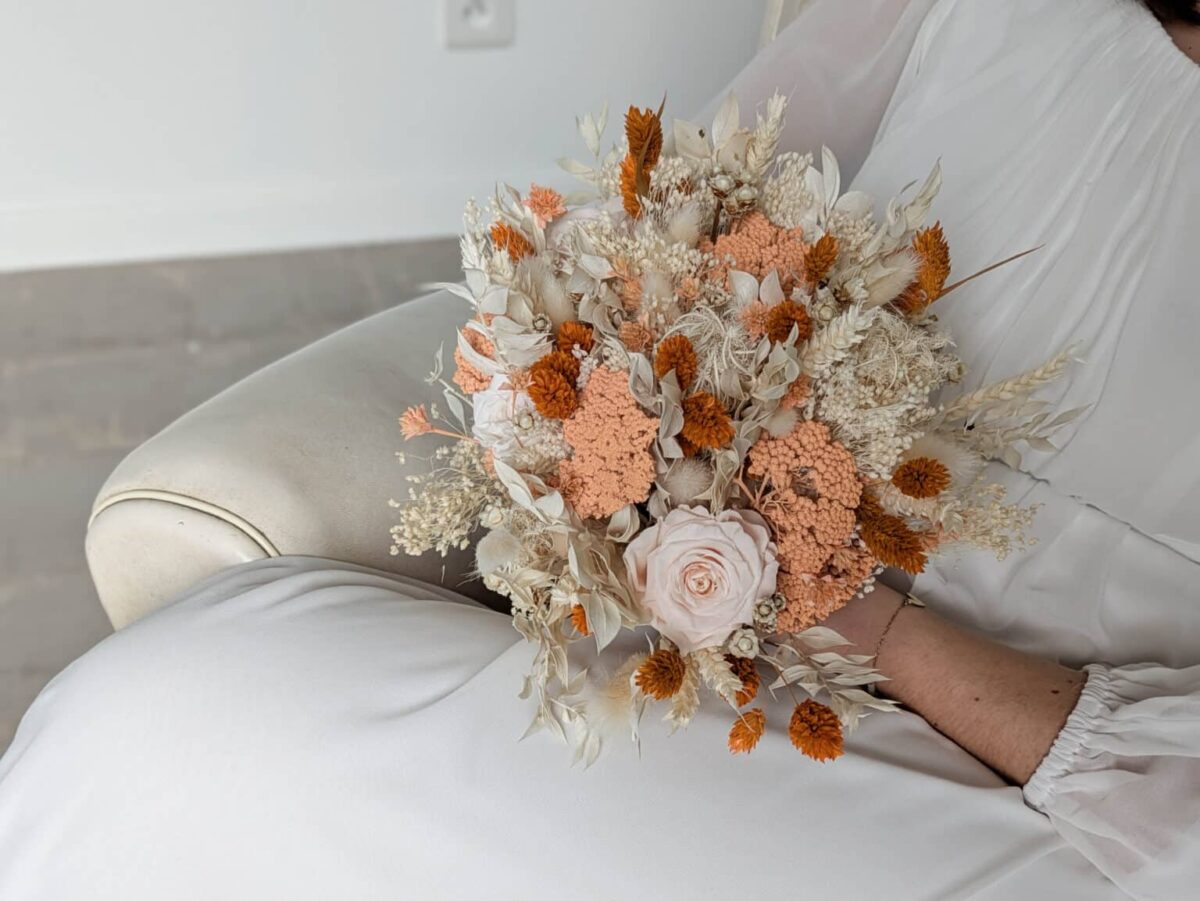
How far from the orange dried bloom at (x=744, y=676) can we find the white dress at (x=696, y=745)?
6cm

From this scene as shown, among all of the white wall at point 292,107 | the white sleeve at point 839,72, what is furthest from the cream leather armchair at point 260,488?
the white wall at point 292,107

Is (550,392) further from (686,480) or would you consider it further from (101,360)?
(101,360)

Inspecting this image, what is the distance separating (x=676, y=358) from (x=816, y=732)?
256 mm

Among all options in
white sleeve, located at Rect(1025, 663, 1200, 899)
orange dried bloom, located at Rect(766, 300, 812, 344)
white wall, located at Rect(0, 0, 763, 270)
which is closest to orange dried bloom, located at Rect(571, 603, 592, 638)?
orange dried bloom, located at Rect(766, 300, 812, 344)

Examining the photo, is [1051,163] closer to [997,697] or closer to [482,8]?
[997,697]

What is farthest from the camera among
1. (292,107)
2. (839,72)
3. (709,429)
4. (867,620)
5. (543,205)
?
(292,107)

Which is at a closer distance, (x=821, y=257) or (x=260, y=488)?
(x=821, y=257)

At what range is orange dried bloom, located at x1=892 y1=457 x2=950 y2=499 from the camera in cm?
68

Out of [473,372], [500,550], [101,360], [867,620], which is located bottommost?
[101,360]

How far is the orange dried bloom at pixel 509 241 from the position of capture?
730mm

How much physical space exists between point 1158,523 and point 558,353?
0.55m

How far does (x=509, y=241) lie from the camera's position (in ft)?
2.40

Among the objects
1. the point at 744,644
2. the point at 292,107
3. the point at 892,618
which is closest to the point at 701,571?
the point at 744,644

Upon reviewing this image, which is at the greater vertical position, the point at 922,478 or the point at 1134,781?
the point at 922,478
